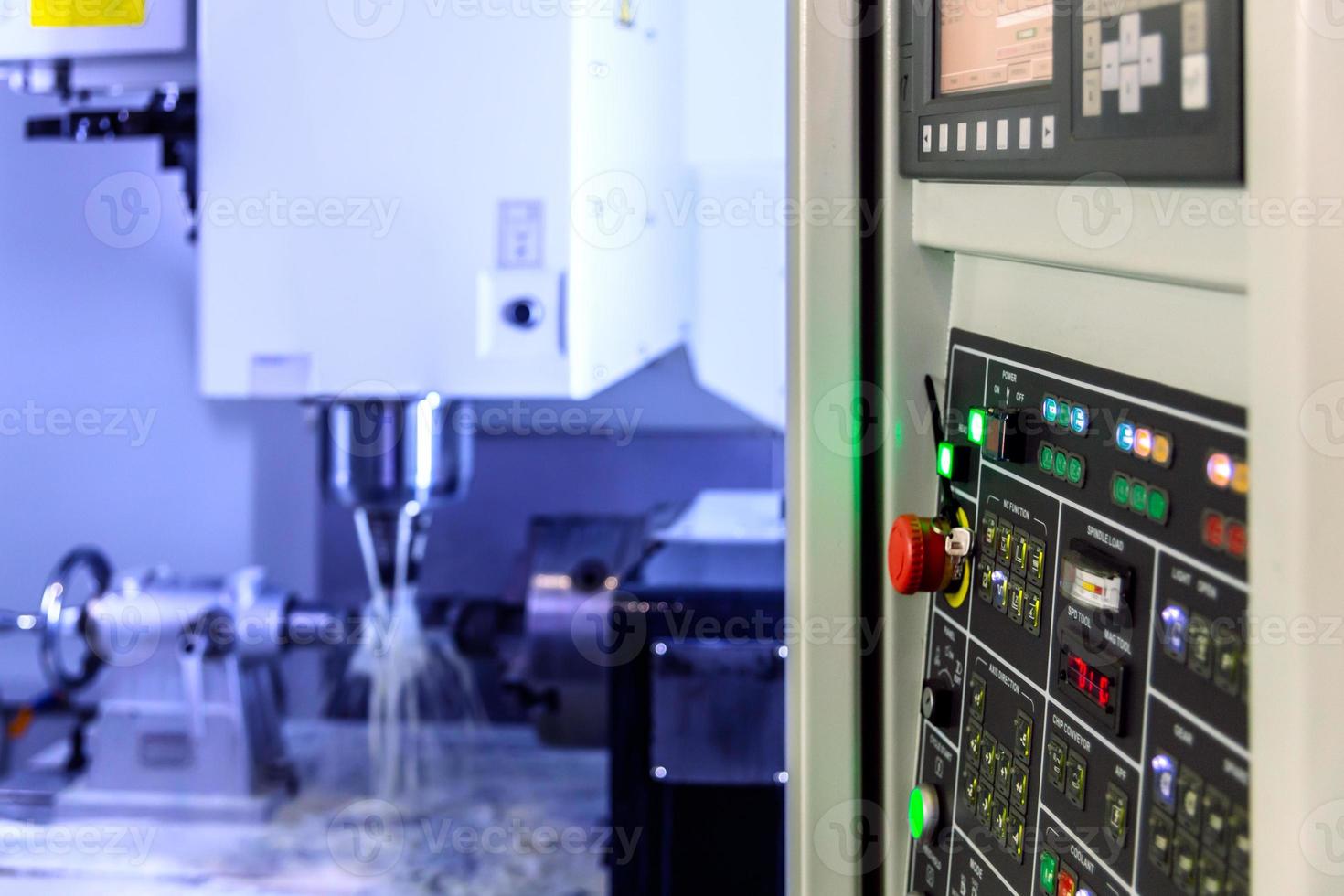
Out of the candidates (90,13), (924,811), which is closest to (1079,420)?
(924,811)

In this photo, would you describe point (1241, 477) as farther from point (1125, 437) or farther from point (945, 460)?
point (945, 460)

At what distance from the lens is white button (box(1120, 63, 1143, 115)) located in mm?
435

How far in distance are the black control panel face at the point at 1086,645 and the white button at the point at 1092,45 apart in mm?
117

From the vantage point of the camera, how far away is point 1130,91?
0.44m

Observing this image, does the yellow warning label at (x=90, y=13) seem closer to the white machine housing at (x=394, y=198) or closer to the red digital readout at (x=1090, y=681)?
the white machine housing at (x=394, y=198)

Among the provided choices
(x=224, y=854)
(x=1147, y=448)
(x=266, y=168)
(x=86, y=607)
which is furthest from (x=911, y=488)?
(x=86, y=607)

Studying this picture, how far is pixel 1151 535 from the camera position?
475 millimetres

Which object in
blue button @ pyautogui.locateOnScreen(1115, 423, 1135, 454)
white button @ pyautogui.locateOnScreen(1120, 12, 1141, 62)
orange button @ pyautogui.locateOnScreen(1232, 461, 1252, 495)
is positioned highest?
white button @ pyautogui.locateOnScreen(1120, 12, 1141, 62)

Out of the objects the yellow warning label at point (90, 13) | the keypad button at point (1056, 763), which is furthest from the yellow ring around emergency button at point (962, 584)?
the yellow warning label at point (90, 13)

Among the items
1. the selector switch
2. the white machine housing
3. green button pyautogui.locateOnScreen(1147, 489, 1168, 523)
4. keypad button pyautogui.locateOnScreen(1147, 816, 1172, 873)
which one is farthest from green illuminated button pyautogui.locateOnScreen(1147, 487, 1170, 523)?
the white machine housing

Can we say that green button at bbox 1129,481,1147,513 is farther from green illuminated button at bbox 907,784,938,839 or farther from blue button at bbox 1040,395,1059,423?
green illuminated button at bbox 907,784,938,839

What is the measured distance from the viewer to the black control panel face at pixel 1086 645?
1.42 feet

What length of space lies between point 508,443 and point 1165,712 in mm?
1762

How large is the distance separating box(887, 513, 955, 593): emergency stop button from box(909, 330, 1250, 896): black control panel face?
0.06 feet
